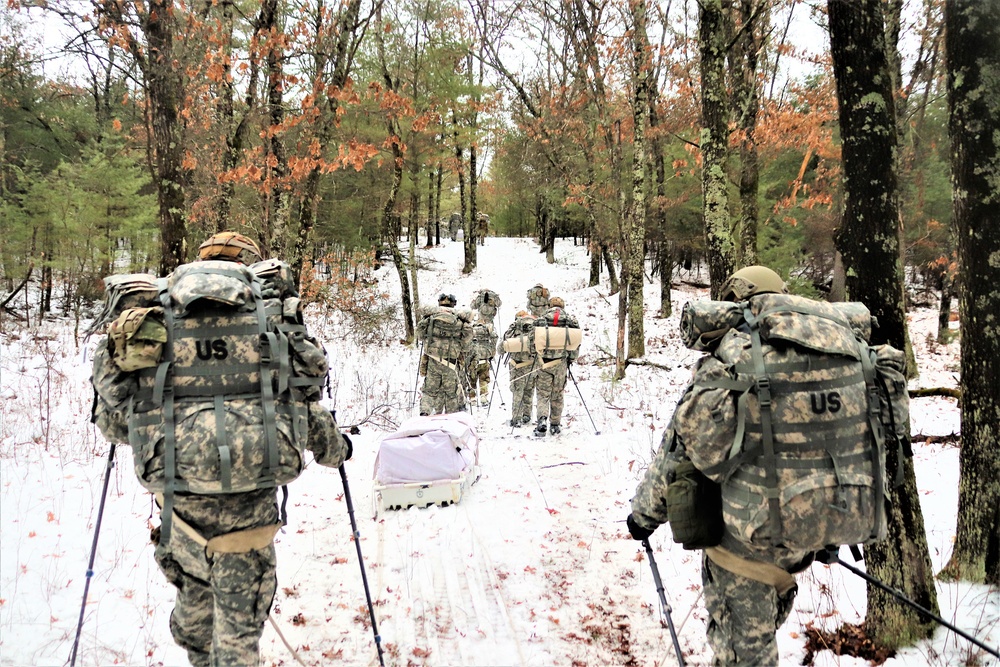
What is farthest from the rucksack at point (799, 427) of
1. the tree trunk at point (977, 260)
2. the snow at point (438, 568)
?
the tree trunk at point (977, 260)

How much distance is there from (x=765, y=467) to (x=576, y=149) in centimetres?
1949

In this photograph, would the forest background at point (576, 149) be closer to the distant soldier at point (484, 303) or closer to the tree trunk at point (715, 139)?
the tree trunk at point (715, 139)

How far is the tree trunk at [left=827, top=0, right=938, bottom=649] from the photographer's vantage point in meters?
3.37

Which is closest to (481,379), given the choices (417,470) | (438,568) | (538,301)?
(538,301)

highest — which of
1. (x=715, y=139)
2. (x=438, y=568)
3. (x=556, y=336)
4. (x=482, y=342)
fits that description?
(x=715, y=139)

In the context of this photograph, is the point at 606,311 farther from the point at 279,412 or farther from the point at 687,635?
the point at 279,412

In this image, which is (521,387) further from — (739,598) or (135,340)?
(135,340)

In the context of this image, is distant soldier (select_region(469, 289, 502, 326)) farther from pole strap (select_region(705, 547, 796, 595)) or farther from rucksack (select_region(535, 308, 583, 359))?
pole strap (select_region(705, 547, 796, 595))

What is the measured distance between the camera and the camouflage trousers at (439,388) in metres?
8.73

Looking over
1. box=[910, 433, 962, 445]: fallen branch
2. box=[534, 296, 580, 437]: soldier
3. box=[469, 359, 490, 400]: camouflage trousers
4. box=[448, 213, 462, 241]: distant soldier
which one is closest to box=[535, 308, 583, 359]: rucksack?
box=[534, 296, 580, 437]: soldier

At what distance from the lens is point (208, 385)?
2.75 m

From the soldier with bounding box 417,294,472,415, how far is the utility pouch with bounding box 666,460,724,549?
20.3 ft

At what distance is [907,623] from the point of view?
3371 millimetres

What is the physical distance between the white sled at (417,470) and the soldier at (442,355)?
259 cm
